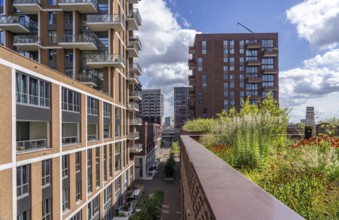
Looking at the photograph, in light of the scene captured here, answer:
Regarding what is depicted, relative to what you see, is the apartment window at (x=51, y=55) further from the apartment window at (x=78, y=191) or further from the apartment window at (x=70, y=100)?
the apartment window at (x=78, y=191)

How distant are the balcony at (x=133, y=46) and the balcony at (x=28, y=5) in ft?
39.9

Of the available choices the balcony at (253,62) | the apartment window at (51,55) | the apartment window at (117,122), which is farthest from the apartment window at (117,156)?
the balcony at (253,62)

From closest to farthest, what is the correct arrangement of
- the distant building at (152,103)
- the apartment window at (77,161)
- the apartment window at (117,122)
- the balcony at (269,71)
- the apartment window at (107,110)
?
the apartment window at (77,161)
the apartment window at (107,110)
the apartment window at (117,122)
the balcony at (269,71)
the distant building at (152,103)

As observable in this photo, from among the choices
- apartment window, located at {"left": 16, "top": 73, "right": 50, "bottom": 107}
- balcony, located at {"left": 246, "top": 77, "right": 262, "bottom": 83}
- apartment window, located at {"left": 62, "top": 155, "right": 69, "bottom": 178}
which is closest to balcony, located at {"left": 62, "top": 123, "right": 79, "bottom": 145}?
apartment window, located at {"left": 62, "top": 155, "right": 69, "bottom": 178}

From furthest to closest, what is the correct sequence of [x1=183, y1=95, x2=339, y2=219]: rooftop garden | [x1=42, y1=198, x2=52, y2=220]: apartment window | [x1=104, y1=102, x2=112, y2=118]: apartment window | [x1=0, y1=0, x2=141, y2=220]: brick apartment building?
[x1=104, y1=102, x2=112, y2=118]: apartment window < [x1=42, y1=198, x2=52, y2=220]: apartment window < [x1=0, y1=0, x2=141, y2=220]: brick apartment building < [x1=183, y1=95, x2=339, y2=219]: rooftop garden

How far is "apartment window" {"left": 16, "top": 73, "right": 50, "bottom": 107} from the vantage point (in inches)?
461

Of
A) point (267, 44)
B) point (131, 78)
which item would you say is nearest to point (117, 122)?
point (131, 78)

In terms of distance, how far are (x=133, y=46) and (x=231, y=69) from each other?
26.3 m

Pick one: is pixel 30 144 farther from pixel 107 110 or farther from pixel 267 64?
pixel 267 64

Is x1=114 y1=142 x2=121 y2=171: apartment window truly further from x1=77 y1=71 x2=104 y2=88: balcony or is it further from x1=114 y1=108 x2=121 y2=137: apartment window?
x1=77 y1=71 x2=104 y2=88: balcony

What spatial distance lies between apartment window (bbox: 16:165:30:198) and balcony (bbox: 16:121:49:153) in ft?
3.32

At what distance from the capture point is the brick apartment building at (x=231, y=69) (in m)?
50.7

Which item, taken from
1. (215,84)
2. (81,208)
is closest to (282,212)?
(81,208)

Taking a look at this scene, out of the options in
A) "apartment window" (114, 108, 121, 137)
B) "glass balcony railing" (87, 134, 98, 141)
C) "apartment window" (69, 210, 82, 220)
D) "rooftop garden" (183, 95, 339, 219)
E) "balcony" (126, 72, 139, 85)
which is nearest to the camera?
"rooftop garden" (183, 95, 339, 219)
